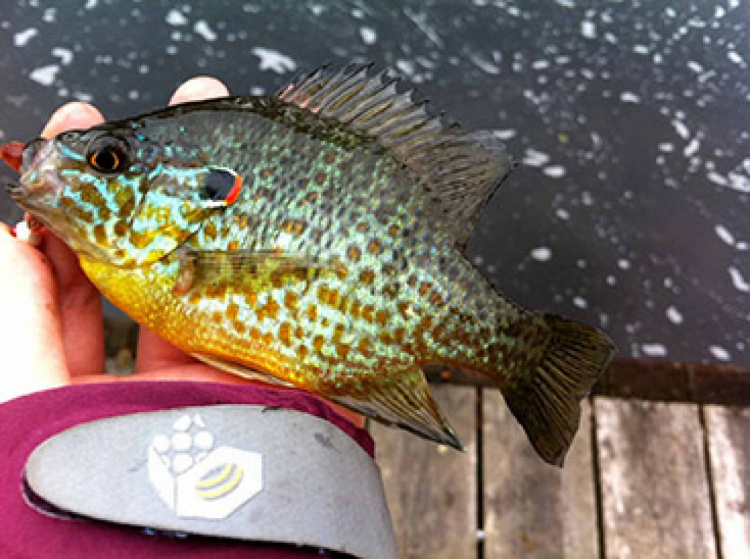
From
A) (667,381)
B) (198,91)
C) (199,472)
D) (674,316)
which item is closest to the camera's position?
(199,472)

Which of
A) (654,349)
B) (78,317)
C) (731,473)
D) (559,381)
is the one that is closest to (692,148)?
(654,349)

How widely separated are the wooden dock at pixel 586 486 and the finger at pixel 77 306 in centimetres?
75

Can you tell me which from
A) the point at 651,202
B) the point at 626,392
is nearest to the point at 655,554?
the point at 626,392

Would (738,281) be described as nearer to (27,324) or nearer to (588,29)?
(588,29)

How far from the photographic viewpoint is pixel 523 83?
7.17 ft

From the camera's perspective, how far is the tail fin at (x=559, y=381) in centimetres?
105

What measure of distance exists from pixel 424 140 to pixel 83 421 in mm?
529

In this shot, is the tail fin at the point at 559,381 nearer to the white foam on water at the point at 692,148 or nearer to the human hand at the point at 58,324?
the human hand at the point at 58,324

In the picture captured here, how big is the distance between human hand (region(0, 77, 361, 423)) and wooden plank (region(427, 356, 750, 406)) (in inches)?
25.7

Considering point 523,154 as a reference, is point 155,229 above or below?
below

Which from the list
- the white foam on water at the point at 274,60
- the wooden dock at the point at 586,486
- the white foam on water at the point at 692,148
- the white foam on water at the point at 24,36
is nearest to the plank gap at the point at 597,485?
the wooden dock at the point at 586,486

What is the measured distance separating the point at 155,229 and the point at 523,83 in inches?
57.8

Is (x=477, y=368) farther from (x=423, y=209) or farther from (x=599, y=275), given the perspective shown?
(x=599, y=275)

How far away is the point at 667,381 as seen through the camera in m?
1.84
